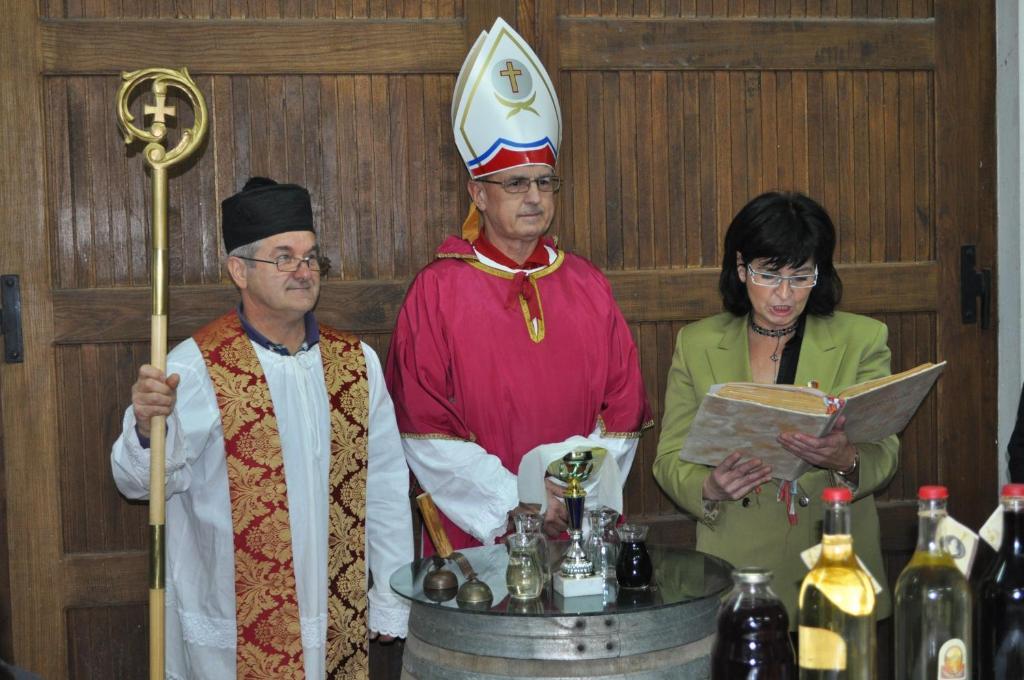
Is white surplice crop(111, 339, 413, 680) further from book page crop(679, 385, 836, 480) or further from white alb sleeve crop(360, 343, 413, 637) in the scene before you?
book page crop(679, 385, 836, 480)

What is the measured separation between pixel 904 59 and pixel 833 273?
1101mm

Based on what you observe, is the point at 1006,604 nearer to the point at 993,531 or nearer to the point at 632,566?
the point at 993,531

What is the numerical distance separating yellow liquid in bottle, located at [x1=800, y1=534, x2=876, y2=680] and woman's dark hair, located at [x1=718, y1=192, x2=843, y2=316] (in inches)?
54.6

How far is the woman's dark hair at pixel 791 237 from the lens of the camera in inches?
111

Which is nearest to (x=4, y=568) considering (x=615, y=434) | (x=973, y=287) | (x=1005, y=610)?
(x=615, y=434)

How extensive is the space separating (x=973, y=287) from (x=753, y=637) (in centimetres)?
255

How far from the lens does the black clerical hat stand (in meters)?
2.89

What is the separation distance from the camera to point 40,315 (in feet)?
10.9

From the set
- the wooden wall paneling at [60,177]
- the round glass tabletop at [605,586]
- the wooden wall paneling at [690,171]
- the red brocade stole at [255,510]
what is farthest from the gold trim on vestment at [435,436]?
the wooden wall paneling at [60,177]

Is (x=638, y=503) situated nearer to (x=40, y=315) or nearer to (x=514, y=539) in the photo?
(x=514, y=539)

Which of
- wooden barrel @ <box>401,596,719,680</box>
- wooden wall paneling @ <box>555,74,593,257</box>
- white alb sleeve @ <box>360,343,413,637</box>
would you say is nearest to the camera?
wooden barrel @ <box>401,596,719,680</box>

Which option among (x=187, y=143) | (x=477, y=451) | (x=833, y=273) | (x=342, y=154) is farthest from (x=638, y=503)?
(x=187, y=143)

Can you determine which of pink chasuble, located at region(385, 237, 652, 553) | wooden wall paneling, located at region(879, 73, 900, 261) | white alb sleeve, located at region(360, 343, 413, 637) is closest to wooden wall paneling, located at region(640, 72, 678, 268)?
pink chasuble, located at region(385, 237, 652, 553)

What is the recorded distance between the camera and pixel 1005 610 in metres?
1.62
